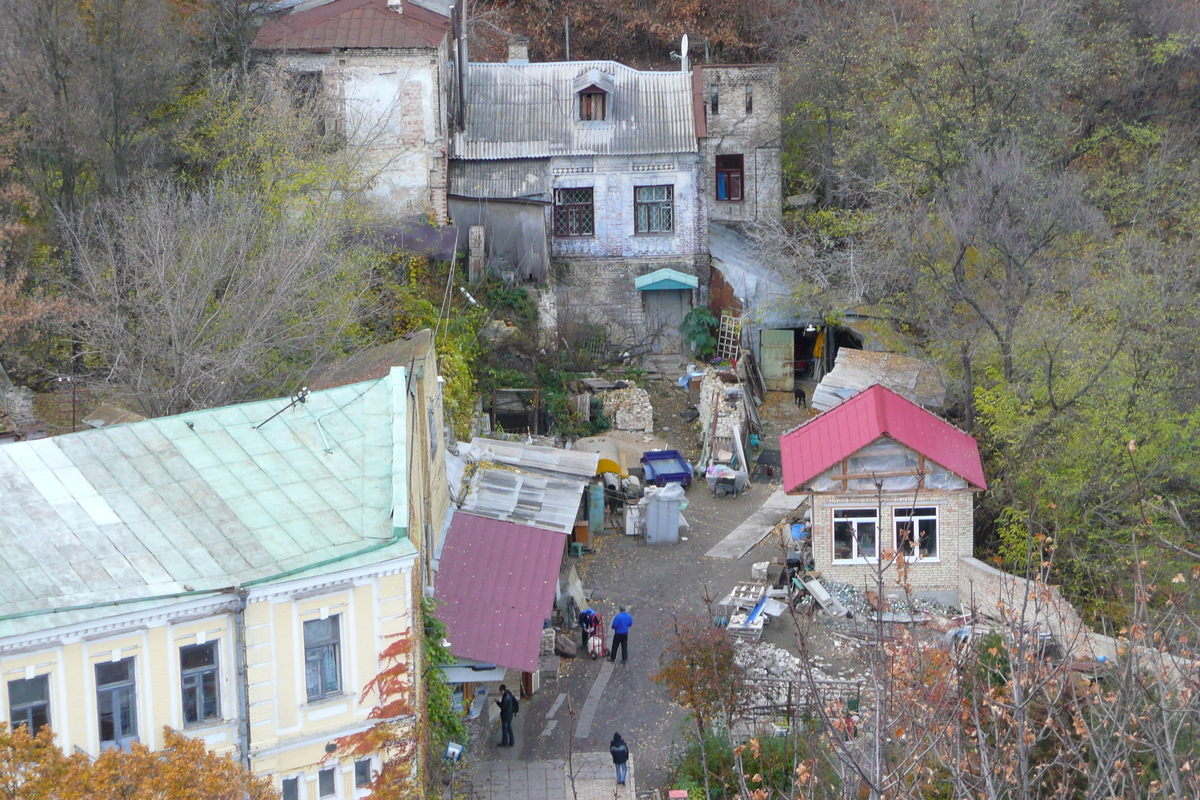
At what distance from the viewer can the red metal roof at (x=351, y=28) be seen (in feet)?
104

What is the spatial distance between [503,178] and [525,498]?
1321 centimetres

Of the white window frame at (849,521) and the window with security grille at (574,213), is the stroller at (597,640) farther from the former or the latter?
the window with security grille at (574,213)

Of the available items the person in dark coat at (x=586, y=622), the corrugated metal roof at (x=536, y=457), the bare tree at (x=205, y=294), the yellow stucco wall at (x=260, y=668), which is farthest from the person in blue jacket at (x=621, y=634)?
the yellow stucco wall at (x=260, y=668)

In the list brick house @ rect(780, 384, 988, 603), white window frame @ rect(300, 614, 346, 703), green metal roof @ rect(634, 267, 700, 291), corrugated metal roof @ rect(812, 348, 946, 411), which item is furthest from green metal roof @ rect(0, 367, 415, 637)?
green metal roof @ rect(634, 267, 700, 291)

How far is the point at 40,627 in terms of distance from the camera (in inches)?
510

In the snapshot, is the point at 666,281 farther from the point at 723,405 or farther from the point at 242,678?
the point at 242,678

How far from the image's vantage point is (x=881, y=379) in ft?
98.7

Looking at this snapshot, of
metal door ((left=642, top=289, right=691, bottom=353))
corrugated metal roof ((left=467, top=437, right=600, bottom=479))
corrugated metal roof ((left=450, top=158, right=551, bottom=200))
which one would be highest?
corrugated metal roof ((left=450, top=158, right=551, bottom=200))

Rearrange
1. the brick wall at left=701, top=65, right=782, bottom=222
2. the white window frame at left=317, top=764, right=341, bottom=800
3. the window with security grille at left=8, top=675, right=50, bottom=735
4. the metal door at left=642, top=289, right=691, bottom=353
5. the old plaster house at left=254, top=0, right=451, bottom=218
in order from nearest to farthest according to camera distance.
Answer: the window with security grille at left=8, top=675, right=50, bottom=735 < the white window frame at left=317, top=764, right=341, bottom=800 < the old plaster house at left=254, top=0, right=451, bottom=218 < the brick wall at left=701, top=65, right=782, bottom=222 < the metal door at left=642, top=289, right=691, bottom=353

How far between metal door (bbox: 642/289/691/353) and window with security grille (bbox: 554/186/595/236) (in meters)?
2.47

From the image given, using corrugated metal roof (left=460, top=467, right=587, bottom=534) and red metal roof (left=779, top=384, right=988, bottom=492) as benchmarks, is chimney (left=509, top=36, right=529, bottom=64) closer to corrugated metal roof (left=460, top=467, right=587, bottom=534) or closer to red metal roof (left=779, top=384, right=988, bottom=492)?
corrugated metal roof (left=460, top=467, right=587, bottom=534)

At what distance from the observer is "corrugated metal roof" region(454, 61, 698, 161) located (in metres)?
34.5

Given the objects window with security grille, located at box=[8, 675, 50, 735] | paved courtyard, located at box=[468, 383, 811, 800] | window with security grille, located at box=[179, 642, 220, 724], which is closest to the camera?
window with security grille, located at box=[8, 675, 50, 735]

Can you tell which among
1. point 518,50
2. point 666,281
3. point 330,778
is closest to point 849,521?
point 666,281
